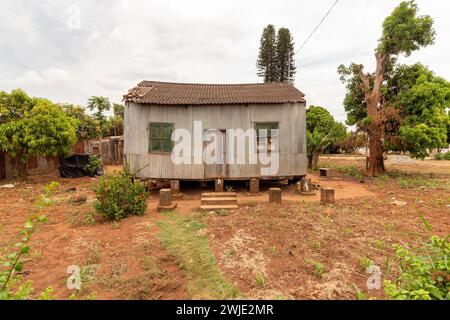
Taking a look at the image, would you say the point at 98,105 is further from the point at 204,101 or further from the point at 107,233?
the point at 107,233

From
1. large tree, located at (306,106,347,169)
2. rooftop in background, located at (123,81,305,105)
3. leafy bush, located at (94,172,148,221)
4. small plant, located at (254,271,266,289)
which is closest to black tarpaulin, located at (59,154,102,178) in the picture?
rooftop in background, located at (123,81,305,105)

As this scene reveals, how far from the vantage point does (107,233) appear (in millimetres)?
6184

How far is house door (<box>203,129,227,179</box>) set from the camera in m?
11.0

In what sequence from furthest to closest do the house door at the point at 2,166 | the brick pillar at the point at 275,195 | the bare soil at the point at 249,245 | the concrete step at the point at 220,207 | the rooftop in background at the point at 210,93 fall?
1. the house door at the point at 2,166
2. the rooftop in background at the point at 210,93
3. the brick pillar at the point at 275,195
4. the concrete step at the point at 220,207
5. the bare soil at the point at 249,245

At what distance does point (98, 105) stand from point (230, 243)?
2504 centimetres

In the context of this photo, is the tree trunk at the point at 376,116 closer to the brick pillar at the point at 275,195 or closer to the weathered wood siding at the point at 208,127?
the weathered wood siding at the point at 208,127

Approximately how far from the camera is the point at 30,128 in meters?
12.6

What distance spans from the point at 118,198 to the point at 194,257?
368 cm

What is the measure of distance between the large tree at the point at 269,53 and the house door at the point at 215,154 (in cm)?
2757

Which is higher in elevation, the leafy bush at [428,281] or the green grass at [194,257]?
the leafy bush at [428,281]
